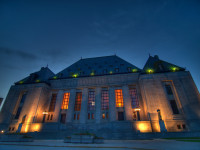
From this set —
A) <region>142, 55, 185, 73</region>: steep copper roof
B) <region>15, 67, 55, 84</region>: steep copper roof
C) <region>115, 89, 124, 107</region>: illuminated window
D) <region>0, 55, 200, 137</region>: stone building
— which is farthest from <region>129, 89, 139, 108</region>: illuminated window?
<region>15, 67, 55, 84</region>: steep copper roof

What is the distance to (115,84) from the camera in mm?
27844

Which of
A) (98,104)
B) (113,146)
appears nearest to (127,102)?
(98,104)

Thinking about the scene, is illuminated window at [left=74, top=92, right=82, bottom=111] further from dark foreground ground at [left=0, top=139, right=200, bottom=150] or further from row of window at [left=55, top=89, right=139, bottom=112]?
dark foreground ground at [left=0, top=139, right=200, bottom=150]

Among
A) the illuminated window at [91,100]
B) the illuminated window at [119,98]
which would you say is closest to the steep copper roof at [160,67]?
the illuminated window at [119,98]

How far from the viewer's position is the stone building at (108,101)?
20.7 m

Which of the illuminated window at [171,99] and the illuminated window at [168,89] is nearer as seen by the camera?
the illuminated window at [171,99]

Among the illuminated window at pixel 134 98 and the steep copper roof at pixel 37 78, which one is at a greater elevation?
the steep copper roof at pixel 37 78

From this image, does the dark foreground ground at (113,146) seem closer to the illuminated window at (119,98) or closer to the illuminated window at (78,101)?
the illuminated window at (119,98)

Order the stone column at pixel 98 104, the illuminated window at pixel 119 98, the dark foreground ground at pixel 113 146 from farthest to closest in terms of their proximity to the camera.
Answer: the illuminated window at pixel 119 98 → the stone column at pixel 98 104 → the dark foreground ground at pixel 113 146

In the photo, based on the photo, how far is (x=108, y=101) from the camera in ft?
87.8

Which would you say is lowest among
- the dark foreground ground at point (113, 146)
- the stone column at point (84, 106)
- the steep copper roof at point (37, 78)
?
the dark foreground ground at point (113, 146)

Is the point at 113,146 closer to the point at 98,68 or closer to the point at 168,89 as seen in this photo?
the point at 168,89

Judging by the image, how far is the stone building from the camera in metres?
20.7

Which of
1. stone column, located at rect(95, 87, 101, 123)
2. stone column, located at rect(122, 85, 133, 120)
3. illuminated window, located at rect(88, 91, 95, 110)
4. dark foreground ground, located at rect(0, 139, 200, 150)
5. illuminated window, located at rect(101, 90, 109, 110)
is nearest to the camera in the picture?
dark foreground ground, located at rect(0, 139, 200, 150)
